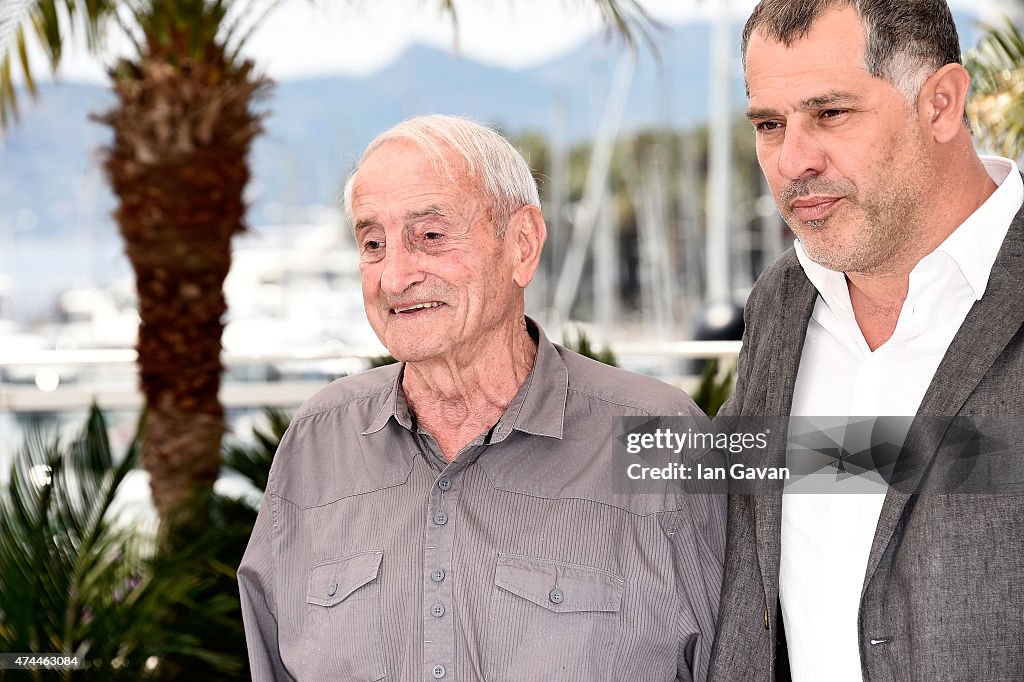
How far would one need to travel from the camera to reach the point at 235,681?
3.59 m

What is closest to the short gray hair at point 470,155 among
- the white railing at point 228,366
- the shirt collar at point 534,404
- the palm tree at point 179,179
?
the shirt collar at point 534,404

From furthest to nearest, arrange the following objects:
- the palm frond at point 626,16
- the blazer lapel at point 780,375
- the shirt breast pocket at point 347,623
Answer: the palm frond at point 626,16, the shirt breast pocket at point 347,623, the blazer lapel at point 780,375

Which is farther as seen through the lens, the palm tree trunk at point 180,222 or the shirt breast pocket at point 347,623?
the palm tree trunk at point 180,222

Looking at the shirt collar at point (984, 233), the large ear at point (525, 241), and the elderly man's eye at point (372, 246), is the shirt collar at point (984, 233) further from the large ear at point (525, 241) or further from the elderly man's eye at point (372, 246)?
the elderly man's eye at point (372, 246)

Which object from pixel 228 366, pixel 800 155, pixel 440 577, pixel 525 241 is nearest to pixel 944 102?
pixel 800 155

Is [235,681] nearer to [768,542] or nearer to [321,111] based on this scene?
[768,542]

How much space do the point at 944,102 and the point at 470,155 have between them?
2.65 feet

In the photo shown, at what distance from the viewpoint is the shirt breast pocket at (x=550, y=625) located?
6.05 feet

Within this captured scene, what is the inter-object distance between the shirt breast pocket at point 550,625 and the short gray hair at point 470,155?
646 millimetres

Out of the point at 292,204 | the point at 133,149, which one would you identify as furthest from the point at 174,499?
the point at 292,204

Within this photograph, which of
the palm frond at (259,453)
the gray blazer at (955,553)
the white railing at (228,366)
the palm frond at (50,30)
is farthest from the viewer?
the white railing at (228,366)

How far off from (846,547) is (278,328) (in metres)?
19.7

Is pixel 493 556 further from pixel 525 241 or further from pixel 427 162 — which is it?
pixel 427 162

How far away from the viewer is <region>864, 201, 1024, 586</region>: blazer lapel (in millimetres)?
1567
